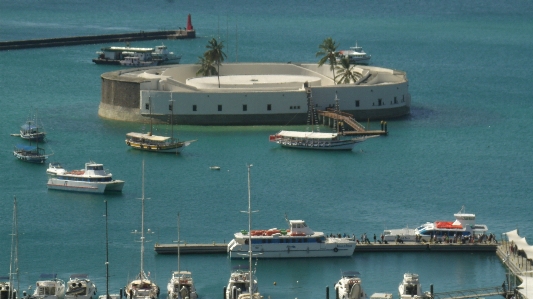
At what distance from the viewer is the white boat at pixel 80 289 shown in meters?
73.4

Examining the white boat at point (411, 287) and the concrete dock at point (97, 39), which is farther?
the concrete dock at point (97, 39)

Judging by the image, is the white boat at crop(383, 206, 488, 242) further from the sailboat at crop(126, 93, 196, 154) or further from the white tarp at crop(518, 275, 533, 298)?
the sailboat at crop(126, 93, 196, 154)

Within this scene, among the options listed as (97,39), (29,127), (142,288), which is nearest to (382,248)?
(142,288)

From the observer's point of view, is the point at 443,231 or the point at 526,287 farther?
the point at 443,231

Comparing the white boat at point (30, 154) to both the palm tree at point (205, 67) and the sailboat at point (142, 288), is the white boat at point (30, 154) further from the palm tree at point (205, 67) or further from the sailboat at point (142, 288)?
the sailboat at point (142, 288)

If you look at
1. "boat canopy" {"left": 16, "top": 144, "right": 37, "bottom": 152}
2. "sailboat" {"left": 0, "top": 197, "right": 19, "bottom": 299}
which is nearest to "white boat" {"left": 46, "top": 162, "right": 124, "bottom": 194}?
"boat canopy" {"left": 16, "top": 144, "right": 37, "bottom": 152}

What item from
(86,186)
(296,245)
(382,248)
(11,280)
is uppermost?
(86,186)

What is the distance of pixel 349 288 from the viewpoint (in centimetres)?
7369

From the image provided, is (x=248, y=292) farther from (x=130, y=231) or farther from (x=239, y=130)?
(x=239, y=130)

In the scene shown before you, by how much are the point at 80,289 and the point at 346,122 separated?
45167 millimetres

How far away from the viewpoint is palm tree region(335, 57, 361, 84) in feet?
409

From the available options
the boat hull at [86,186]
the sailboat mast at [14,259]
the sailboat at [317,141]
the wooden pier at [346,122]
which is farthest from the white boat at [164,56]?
the sailboat mast at [14,259]

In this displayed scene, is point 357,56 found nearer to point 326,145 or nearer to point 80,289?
point 326,145

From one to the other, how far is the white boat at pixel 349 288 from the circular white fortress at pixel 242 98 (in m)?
43.3
